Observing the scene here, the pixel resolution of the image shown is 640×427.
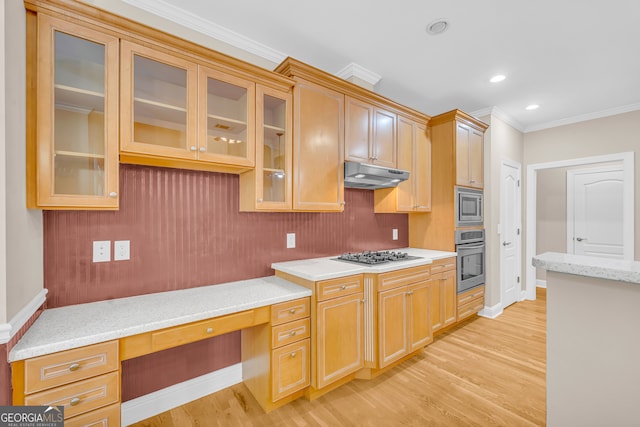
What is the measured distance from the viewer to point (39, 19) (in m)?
1.33

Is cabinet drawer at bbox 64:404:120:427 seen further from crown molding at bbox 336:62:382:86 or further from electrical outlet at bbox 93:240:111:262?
crown molding at bbox 336:62:382:86

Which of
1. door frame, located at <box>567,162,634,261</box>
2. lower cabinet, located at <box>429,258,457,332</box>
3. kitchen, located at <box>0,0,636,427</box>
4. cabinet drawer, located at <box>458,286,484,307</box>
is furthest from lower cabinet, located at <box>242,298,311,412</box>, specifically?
door frame, located at <box>567,162,634,261</box>

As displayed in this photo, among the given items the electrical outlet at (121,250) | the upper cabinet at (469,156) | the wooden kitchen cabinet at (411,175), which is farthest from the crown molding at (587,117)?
the electrical outlet at (121,250)

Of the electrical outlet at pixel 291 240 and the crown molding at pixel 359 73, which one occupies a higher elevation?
the crown molding at pixel 359 73

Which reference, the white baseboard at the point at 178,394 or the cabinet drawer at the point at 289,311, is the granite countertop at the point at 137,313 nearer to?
the cabinet drawer at the point at 289,311

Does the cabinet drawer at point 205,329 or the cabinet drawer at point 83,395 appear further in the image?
the cabinet drawer at point 205,329

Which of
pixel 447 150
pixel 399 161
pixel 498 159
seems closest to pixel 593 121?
pixel 498 159

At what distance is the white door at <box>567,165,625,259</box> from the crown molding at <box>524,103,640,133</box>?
1.06 metres

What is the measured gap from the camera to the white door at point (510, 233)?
3.94m

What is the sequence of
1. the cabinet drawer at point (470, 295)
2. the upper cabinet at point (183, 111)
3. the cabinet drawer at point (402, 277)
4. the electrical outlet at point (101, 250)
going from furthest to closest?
the cabinet drawer at point (470, 295), the cabinet drawer at point (402, 277), the electrical outlet at point (101, 250), the upper cabinet at point (183, 111)

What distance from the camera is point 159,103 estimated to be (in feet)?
5.49

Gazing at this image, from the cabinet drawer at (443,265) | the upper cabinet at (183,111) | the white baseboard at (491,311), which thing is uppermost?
the upper cabinet at (183,111)

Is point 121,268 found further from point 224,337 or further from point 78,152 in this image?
point 224,337

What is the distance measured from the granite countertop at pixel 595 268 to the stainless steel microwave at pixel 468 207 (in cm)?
212
